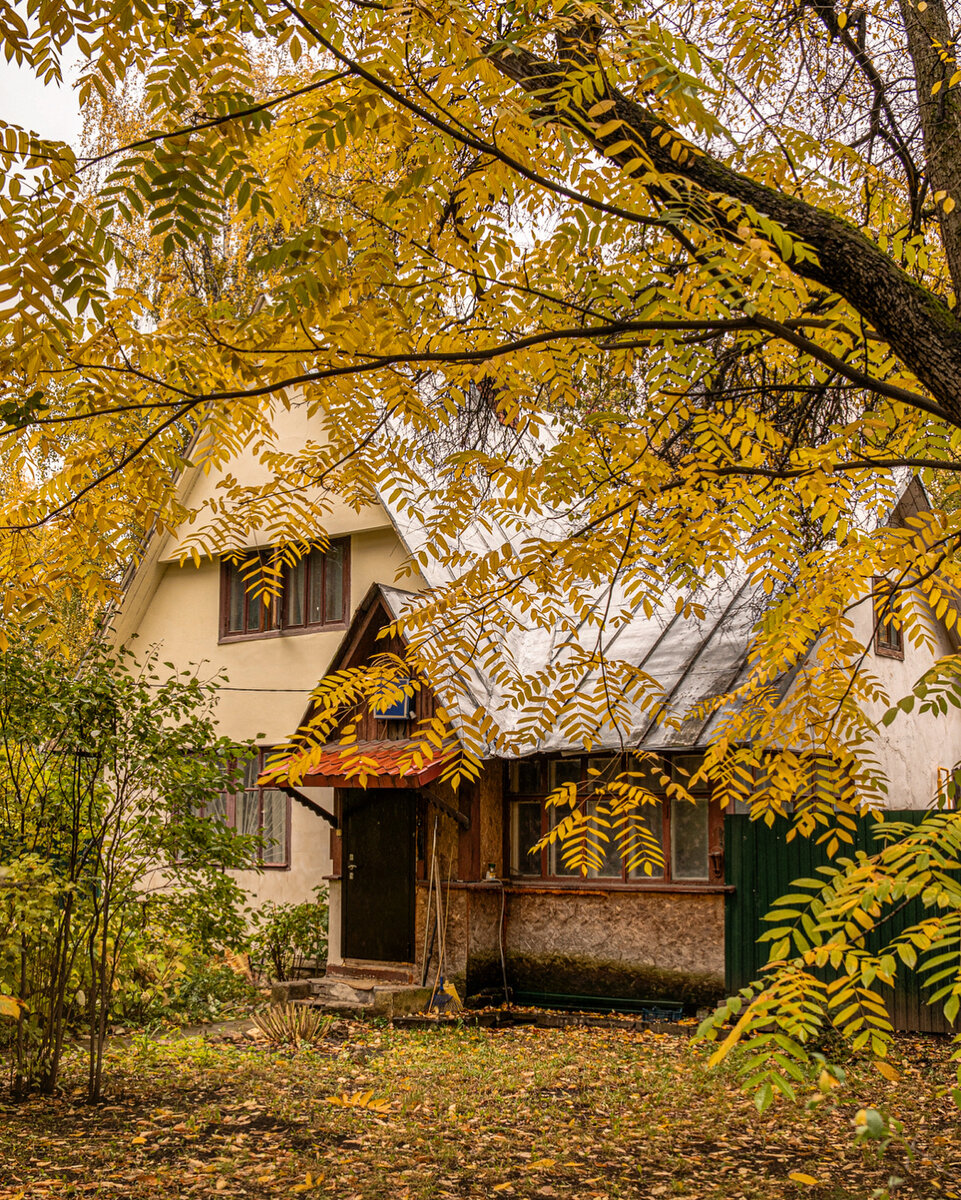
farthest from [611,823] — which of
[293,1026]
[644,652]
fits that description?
[293,1026]

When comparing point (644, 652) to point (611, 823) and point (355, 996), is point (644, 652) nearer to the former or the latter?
point (611, 823)

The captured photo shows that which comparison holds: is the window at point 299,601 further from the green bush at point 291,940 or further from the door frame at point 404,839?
the green bush at point 291,940

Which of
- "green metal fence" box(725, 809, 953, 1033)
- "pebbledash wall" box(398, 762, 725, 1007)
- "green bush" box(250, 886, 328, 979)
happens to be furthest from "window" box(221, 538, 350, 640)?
"green metal fence" box(725, 809, 953, 1033)

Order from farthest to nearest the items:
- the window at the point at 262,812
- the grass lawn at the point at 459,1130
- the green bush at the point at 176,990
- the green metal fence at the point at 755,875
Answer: the window at the point at 262,812, the green metal fence at the point at 755,875, the green bush at the point at 176,990, the grass lawn at the point at 459,1130

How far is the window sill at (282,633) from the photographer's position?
1546 centimetres

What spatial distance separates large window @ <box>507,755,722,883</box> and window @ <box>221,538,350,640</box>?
12.7 feet

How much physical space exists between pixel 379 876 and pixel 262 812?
140 inches

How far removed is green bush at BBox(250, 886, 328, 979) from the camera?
14.0 metres

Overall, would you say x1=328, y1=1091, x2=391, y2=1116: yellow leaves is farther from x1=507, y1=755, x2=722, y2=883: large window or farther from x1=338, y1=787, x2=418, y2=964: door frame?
x1=338, y1=787, x2=418, y2=964: door frame

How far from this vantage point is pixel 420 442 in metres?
10.7

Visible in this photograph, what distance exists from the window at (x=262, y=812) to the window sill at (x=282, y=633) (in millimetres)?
1702

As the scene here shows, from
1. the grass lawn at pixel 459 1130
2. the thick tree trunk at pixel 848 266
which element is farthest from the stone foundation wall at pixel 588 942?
the thick tree trunk at pixel 848 266

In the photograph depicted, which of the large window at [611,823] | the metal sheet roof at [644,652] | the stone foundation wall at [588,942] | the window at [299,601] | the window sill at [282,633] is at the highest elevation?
the window at [299,601]

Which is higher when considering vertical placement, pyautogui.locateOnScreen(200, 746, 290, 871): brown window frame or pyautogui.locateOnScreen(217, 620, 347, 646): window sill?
pyautogui.locateOnScreen(217, 620, 347, 646): window sill
